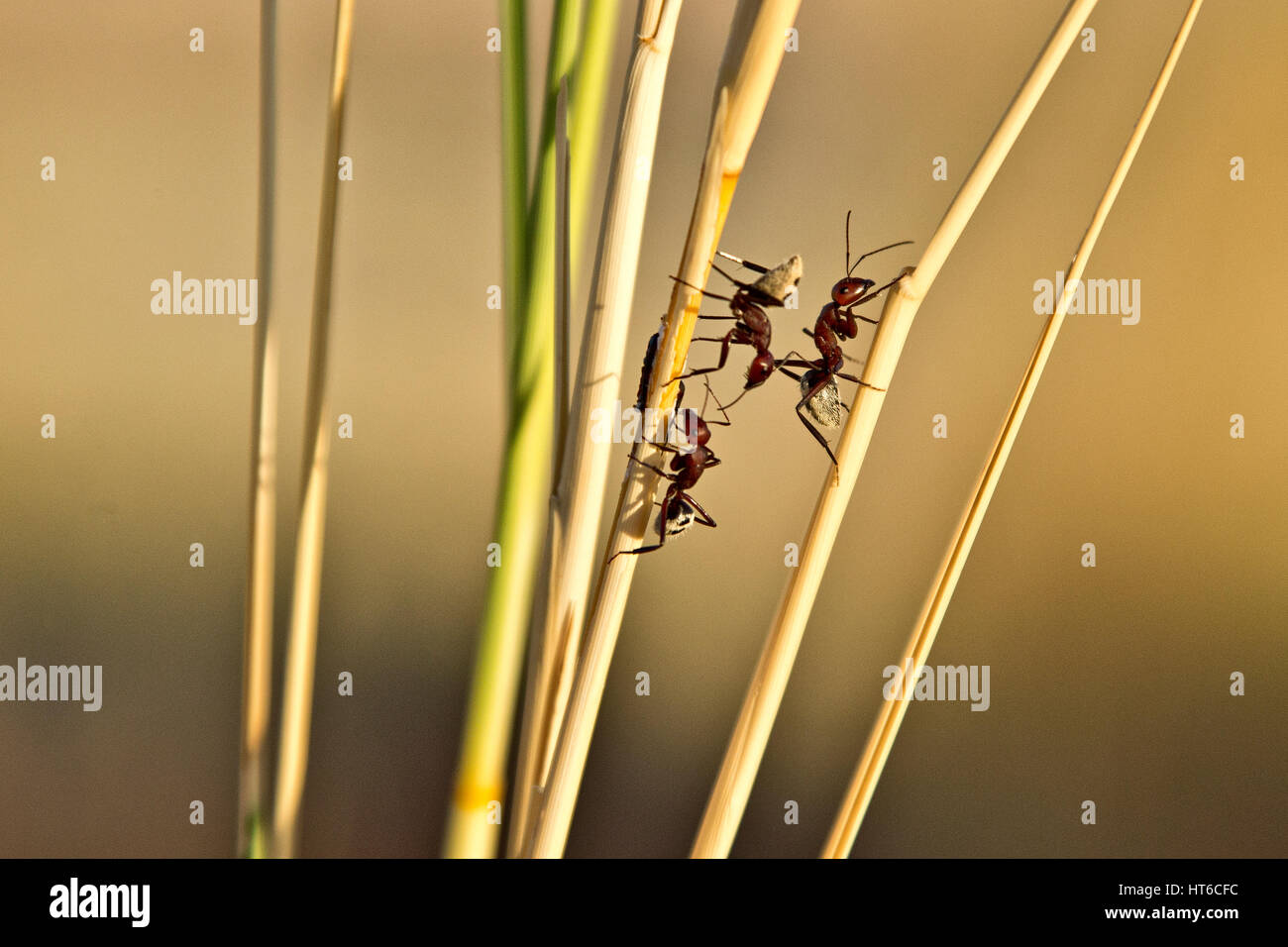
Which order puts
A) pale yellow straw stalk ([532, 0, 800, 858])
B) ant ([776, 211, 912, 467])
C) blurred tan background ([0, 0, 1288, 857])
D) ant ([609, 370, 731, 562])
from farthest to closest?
blurred tan background ([0, 0, 1288, 857]) < ant ([776, 211, 912, 467]) < ant ([609, 370, 731, 562]) < pale yellow straw stalk ([532, 0, 800, 858])

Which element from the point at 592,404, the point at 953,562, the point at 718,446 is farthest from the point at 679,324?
the point at 718,446

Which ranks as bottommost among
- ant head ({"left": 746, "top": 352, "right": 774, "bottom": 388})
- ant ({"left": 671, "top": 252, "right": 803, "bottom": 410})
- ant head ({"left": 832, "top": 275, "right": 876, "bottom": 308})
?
ant head ({"left": 746, "top": 352, "right": 774, "bottom": 388})

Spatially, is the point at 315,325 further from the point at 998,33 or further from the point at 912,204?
the point at 998,33

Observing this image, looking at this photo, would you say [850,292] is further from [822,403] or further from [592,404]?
[592,404]

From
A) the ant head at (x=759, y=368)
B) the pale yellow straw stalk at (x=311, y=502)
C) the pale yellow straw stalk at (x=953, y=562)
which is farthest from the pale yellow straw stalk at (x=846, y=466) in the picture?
the pale yellow straw stalk at (x=311, y=502)

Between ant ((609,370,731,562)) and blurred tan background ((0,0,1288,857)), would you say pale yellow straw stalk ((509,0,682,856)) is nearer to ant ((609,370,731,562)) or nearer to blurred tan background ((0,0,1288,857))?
ant ((609,370,731,562))

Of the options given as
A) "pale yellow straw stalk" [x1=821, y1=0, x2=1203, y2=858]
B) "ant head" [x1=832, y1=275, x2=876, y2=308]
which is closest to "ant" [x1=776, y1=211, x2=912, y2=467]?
"ant head" [x1=832, y1=275, x2=876, y2=308]

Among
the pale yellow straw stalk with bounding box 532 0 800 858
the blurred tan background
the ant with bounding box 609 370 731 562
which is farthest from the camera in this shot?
the blurred tan background
